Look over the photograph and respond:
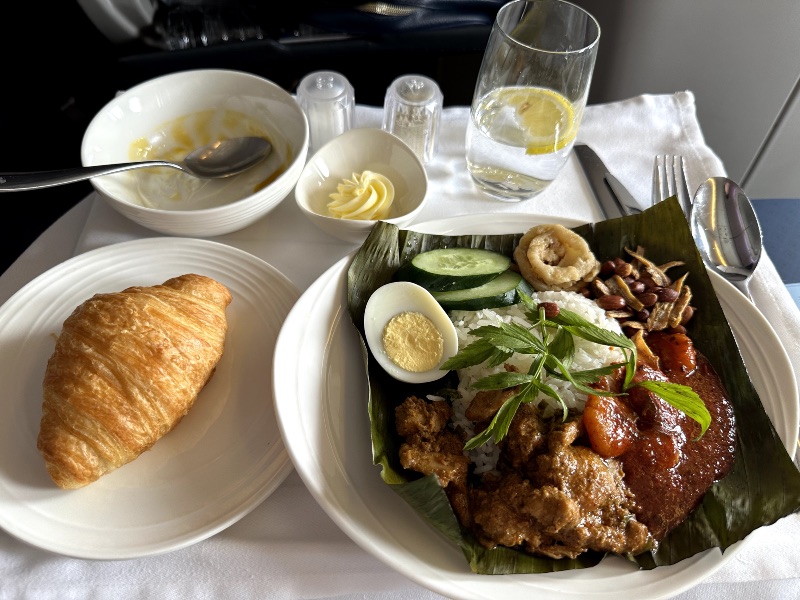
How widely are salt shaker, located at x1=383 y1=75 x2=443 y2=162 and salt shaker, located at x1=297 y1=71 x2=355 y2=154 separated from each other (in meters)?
0.16

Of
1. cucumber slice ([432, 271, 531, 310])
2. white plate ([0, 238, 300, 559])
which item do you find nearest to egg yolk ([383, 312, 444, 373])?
cucumber slice ([432, 271, 531, 310])

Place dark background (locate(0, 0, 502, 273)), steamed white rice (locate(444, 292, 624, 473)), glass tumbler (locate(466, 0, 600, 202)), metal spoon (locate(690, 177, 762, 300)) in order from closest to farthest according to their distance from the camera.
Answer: steamed white rice (locate(444, 292, 624, 473))
glass tumbler (locate(466, 0, 600, 202))
metal spoon (locate(690, 177, 762, 300))
dark background (locate(0, 0, 502, 273))

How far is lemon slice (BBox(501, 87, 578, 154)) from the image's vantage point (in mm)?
1847

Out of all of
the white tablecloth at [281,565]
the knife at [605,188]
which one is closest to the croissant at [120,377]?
the white tablecloth at [281,565]

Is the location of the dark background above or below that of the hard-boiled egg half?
below

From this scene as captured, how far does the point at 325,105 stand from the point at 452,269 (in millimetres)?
845

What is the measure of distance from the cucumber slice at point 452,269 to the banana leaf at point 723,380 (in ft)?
0.17

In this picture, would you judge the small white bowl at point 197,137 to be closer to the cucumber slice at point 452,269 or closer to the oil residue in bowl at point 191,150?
Answer: the oil residue in bowl at point 191,150

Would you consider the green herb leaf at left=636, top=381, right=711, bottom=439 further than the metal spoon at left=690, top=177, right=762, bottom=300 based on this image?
No

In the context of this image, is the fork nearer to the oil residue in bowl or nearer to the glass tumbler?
the glass tumbler

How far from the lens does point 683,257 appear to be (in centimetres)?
173

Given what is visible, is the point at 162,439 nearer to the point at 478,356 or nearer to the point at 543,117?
the point at 478,356

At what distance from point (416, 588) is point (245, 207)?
1111mm

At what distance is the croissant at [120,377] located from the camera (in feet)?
4.26
